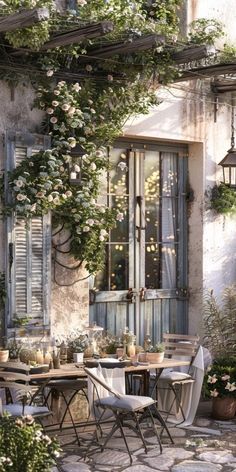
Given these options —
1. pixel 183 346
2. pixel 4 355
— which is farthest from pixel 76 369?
pixel 183 346

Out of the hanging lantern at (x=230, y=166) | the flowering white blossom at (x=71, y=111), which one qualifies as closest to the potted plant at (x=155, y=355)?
the flowering white blossom at (x=71, y=111)

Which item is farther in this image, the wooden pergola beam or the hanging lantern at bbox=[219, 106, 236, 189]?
the hanging lantern at bbox=[219, 106, 236, 189]

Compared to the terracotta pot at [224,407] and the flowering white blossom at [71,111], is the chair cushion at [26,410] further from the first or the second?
the flowering white blossom at [71,111]

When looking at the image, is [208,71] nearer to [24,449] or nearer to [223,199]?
[223,199]

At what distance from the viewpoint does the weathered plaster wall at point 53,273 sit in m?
9.12

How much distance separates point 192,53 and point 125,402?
11.9 feet

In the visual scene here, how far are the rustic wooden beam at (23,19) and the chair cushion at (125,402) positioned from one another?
3.42 m

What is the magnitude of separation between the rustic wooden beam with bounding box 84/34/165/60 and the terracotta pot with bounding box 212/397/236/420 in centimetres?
393

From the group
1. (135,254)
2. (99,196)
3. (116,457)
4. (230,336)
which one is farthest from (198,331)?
(116,457)

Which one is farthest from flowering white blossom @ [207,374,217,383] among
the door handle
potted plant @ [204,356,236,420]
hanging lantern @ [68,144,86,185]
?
hanging lantern @ [68,144,86,185]

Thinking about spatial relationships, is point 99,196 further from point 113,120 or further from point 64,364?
point 64,364

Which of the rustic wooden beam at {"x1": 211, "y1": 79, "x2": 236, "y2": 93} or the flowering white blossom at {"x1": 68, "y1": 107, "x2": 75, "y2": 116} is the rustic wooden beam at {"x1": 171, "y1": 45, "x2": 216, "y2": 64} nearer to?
Result: the flowering white blossom at {"x1": 68, "y1": 107, "x2": 75, "y2": 116}

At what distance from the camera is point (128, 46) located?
8.92 meters

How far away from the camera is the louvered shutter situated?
9.02 meters
